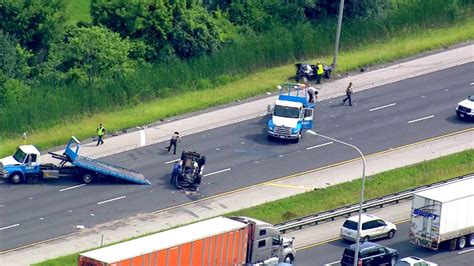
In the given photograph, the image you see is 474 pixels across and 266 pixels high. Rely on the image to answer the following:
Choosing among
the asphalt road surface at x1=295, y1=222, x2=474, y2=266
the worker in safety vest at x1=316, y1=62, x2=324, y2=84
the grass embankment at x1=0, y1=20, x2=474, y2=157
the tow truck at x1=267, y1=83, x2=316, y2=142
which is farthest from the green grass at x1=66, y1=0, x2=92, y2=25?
the asphalt road surface at x1=295, y1=222, x2=474, y2=266

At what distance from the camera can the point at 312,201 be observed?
261 feet

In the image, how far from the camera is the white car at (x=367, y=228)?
73.4 meters

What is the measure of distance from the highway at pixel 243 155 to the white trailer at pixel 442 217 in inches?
492

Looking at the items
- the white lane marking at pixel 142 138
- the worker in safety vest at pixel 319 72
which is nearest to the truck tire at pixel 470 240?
the white lane marking at pixel 142 138

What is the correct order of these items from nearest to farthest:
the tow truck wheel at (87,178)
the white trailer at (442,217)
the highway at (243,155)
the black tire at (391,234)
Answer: the white trailer at (442,217) < the black tire at (391,234) < the highway at (243,155) < the tow truck wheel at (87,178)

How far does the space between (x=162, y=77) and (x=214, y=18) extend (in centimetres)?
911

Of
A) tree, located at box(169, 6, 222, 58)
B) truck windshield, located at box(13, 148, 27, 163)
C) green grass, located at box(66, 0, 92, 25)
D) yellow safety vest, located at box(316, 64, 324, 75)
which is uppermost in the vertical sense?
tree, located at box(169, 6, 222, 58)

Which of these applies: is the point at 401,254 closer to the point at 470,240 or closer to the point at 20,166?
the point at 470,240

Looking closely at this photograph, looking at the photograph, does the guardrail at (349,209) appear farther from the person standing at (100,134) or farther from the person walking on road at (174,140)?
the person standing at (100,134)

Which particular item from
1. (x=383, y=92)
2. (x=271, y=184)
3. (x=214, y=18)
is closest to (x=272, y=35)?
(x=214, y=18)

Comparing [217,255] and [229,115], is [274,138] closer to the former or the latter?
[229,115]

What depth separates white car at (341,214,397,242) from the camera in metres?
73.4

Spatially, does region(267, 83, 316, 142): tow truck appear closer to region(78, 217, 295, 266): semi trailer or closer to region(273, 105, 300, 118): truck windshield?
region(273, 105, 300, 118): truck windshield

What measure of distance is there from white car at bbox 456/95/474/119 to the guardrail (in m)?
9.70
